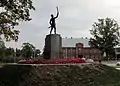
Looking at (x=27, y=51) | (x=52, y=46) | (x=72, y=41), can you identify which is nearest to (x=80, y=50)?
(x=72, y=41)

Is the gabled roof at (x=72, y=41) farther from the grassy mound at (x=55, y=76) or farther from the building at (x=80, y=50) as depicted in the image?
the grassy mound at (x=55, y=76)

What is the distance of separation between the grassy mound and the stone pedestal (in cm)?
371

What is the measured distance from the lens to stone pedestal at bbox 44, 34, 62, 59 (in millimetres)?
21266

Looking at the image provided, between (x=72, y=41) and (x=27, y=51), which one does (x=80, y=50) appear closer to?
(x=72, y=41)

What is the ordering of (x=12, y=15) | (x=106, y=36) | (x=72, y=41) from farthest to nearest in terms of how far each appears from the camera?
(x=72, y=41)
(x=106, y=36)
(x=12, y=15)

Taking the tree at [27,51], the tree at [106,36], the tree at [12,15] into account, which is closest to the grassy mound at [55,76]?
the tree at [12,15]

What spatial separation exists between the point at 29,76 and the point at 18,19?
3.63 metres

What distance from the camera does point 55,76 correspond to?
1553cm

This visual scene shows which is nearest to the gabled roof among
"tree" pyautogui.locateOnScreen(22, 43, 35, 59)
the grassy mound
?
"tree" pyautogui.locateOnScreen(22, 43, 35, 59)

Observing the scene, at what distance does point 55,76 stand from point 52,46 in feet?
19.6

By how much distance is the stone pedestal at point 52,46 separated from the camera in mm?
21266

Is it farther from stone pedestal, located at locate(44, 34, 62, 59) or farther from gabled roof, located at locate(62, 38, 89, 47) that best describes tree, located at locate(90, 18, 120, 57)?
stone pedestal, located at locate(44, 34, 62, 59)

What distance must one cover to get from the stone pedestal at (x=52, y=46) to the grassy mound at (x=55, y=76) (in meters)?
3.71

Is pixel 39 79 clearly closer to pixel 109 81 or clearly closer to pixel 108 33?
pixel 109 81
